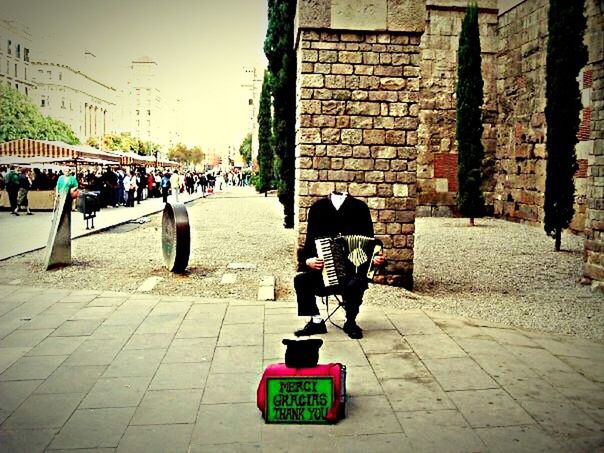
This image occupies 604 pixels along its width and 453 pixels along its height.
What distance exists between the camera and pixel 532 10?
17672 mm

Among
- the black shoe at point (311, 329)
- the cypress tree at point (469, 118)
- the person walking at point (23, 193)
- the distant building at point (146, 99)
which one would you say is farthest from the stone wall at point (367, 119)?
Result: the distant building at point (146, 99)

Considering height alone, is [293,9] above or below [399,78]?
above

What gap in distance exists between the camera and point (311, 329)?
582 centimetres

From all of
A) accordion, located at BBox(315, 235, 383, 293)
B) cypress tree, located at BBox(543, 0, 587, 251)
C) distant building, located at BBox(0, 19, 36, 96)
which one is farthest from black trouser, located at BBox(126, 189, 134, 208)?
distant building, located at BBox(0, 19, 36, 96)

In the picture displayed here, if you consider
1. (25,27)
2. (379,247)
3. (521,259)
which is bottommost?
(521,259)

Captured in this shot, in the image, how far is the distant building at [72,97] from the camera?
318 feet

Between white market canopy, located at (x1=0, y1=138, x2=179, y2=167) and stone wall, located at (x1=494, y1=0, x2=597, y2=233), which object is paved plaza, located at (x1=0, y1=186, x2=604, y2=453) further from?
white market canopy, located at (x1=0, y1=138, x2=179, y2=167)

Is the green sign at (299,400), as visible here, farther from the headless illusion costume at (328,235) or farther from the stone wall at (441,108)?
the stone wall at (441,108)

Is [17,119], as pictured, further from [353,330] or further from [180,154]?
[180,154]

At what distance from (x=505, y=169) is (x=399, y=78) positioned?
12553mm

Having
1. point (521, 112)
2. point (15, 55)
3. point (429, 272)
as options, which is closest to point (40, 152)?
point (521, 112)

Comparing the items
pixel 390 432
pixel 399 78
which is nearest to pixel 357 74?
pixel 399 78

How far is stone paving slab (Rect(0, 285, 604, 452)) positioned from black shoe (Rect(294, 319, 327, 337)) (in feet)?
0.43

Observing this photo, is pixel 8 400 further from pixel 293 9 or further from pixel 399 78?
pixel 293 9
